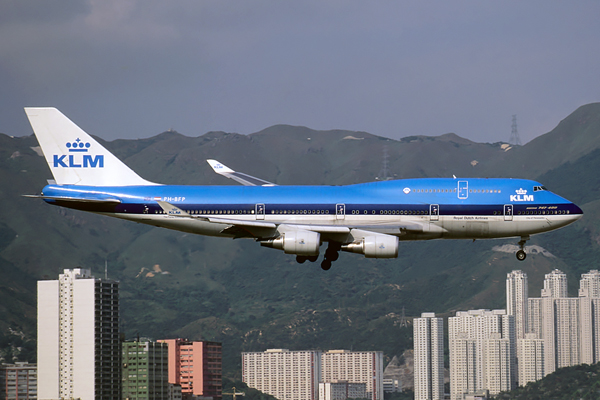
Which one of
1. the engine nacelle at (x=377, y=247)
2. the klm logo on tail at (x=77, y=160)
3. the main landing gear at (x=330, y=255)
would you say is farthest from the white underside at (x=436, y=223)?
the klm logo on tail at (x=77, y=160)

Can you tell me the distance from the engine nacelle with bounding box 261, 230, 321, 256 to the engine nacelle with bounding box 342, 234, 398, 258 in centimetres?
224

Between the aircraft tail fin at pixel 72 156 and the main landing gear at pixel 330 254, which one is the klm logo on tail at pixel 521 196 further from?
the aircraft tail fin at pixel 72 156

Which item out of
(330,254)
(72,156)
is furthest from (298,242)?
(72,156)

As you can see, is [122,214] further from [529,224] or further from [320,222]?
[529,224]

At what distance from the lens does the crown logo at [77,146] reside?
7094cm

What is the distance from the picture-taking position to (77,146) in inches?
2800

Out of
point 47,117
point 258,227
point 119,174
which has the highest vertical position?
point 47,117

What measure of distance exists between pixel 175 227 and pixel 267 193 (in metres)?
7.62

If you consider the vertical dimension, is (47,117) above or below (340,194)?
above

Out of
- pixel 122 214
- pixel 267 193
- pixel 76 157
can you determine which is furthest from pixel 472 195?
pixel 76 157

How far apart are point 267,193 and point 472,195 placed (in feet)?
49.5

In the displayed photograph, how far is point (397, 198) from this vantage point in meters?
65.4

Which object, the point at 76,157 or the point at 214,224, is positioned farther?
the point at 76,157

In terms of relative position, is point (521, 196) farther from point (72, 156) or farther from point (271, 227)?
point (72, 156)
